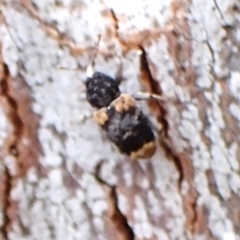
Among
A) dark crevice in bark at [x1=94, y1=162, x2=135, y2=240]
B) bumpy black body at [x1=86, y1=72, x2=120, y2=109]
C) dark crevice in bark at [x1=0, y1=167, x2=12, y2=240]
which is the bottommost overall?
dark crevice in bark at [x1=94, y1=162, x2=135, y2=240]

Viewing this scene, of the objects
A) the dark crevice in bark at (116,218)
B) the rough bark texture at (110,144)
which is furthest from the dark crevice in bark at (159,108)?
the dark crevice in bark at (116,218)

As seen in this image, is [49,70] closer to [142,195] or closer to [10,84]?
[10,84]

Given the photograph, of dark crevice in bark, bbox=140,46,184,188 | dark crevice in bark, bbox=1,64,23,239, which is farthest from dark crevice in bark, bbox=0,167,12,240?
dark crevice in bark, bbox=140,46,184,188

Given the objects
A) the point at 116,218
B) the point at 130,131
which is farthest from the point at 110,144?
the point at 116,218

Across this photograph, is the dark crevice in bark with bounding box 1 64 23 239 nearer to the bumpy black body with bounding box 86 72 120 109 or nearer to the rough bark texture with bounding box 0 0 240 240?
the rough bark texture with bounding box 0 0 240 240

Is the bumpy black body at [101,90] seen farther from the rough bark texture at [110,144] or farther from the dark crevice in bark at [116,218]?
the dark crevice in bark at [116,218]
